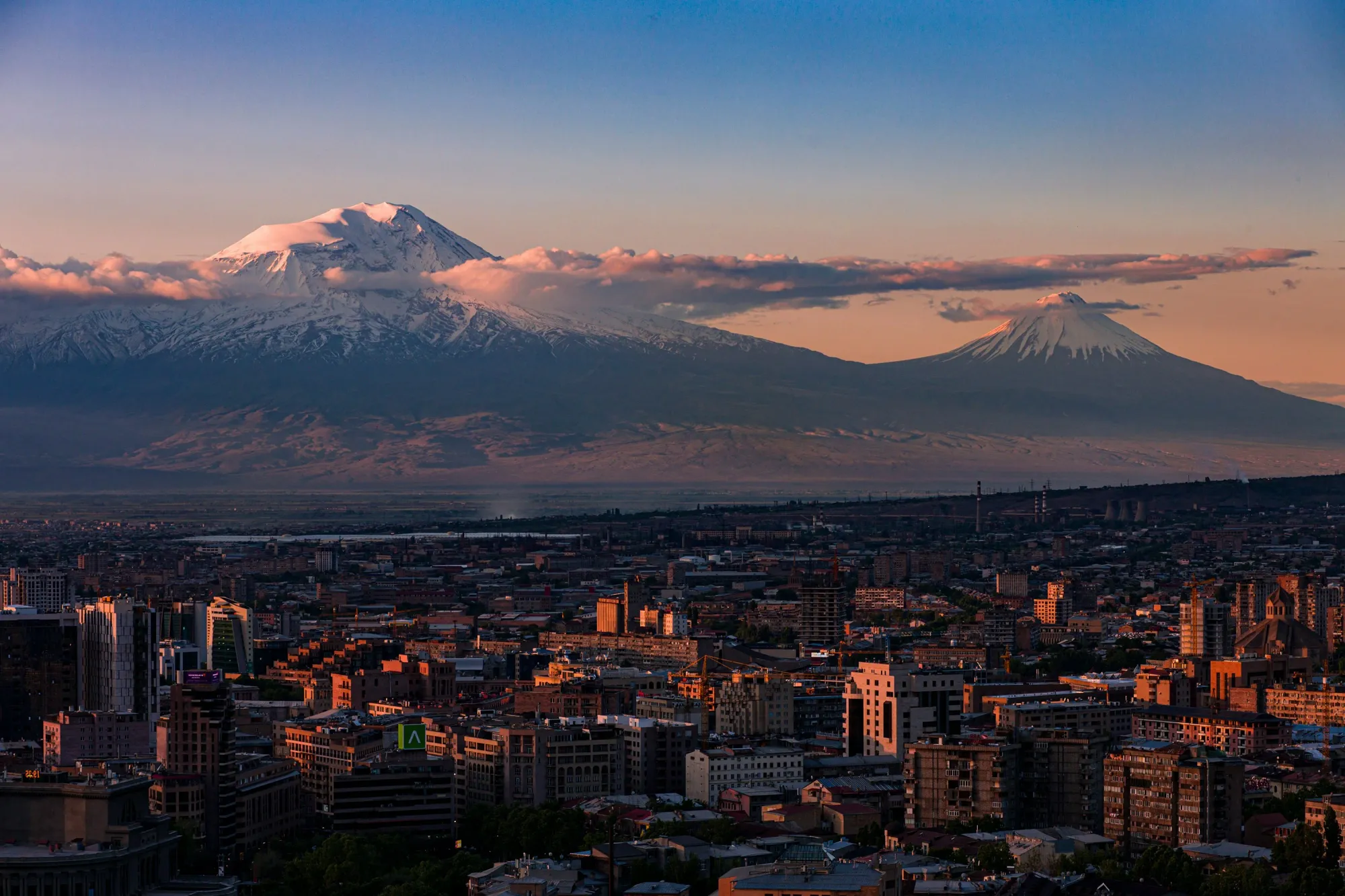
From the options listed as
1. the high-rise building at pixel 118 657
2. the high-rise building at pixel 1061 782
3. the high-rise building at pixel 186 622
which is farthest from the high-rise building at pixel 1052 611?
the high-rise building at pixel 1061 782

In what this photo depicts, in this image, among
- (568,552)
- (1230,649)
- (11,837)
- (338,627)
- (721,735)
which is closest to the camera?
→ (11,837)

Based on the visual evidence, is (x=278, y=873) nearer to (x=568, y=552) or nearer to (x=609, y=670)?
(x=609, y=670)

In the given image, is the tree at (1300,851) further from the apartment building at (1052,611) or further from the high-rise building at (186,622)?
the apartment building at (1052,611)

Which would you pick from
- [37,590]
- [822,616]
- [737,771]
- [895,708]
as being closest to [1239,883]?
[737,771]

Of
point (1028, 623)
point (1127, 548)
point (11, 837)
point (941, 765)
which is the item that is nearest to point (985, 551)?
point (1127, 548)

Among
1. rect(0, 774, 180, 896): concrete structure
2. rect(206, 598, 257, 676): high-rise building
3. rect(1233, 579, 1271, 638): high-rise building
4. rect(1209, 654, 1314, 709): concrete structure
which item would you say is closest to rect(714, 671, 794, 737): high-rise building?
rect(1209, 654, 1314, 709): concrete structure

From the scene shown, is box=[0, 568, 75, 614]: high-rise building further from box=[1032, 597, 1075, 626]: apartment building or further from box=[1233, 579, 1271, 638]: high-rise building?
box=[1233, 579, 1271, 638]: high-rise building

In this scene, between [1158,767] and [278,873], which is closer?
[278,873]
